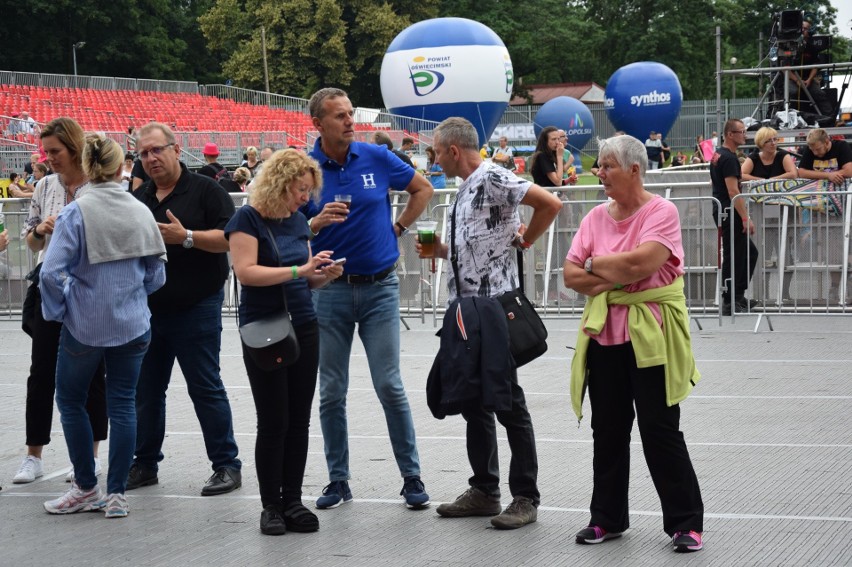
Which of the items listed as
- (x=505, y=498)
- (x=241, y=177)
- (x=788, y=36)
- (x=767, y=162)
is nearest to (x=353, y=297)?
(x=505, y=498)

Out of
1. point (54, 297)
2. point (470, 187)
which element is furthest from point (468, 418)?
point (54, 297)

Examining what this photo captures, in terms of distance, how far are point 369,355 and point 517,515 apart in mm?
1161

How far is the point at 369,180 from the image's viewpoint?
21.1 feet

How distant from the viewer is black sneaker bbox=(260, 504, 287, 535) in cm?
591

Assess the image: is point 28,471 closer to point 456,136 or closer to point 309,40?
point 456,136

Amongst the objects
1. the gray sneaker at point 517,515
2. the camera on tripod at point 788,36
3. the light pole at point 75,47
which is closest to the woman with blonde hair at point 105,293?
the gray sneaker at point 517,515

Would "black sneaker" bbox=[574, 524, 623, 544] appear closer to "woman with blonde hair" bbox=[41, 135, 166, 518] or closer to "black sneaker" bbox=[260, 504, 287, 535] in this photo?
"black sneaker" bbox=[260, 504, 287, 535]

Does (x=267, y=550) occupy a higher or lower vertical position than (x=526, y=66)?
lower

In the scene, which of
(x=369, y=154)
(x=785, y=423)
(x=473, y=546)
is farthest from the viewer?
(x=785, y=423)

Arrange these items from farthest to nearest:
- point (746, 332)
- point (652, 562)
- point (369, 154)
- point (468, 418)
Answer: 1. point (746, 332)
2. point (369, 154)
3. point (468, 418)
4. point (652, 562)

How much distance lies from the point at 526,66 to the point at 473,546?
231ft

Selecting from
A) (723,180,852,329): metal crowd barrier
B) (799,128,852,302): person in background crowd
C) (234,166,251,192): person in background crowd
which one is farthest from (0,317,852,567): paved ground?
(234,166,251,192): person in background crowd

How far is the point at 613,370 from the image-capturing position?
549 cm

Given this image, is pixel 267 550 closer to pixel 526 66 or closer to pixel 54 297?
pixel 54 297
